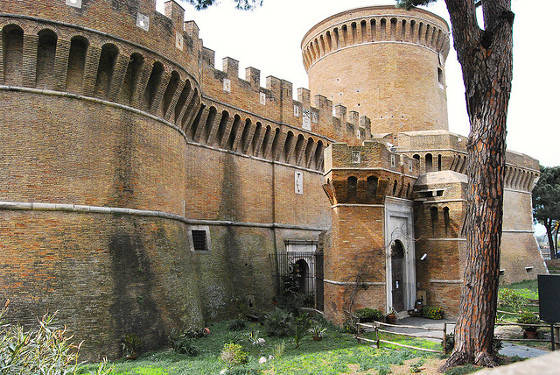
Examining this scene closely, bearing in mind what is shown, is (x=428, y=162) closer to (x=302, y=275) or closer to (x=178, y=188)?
(x=302, y=275)

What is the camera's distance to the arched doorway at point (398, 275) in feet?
52.0

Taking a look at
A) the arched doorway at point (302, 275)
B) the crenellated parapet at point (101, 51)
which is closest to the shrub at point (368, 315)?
the arched doorway at point (302, 275)

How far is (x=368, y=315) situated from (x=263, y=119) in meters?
9.15

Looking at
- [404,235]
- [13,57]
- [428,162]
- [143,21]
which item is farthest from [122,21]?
[428,162]

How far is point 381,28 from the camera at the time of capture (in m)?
25.8

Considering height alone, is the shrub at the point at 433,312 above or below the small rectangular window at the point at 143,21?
below

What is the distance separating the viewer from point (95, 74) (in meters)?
10.9

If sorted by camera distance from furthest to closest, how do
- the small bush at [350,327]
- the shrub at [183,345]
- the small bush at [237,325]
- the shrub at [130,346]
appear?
the small bush at [237,325] < the small bush at [350,327] < the shrub at [183,345] < the shrub at [130,346]

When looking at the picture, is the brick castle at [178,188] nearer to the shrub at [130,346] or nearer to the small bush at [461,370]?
the shrub at [130,346]

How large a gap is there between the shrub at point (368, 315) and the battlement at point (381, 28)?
59.0 feet

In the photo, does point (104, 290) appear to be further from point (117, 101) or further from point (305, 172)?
point (305, 172)

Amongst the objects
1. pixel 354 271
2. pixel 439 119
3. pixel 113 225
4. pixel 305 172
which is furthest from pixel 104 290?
pixel 439 119

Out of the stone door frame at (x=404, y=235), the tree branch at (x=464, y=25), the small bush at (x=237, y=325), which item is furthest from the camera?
the stone door frame at (x=404, y=235)

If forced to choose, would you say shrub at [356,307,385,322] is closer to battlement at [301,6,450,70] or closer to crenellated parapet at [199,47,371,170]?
crenellated parapet at [199,47,371,170]
